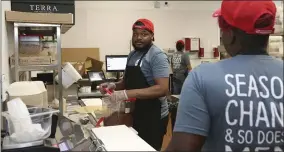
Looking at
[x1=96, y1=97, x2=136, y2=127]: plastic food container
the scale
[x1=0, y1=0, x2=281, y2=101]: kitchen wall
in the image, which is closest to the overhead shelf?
[x1=96, y1=97, x2=136, y2=127]: plastic food container

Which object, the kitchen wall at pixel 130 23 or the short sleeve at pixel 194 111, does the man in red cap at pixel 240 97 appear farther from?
the kitchen wall at pixel 130 23

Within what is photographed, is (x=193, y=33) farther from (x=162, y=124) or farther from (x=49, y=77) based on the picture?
(x=162, y=124)

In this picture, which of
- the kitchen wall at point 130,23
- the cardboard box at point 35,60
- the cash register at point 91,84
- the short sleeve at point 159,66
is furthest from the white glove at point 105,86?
the kitchen wall at point 130,23

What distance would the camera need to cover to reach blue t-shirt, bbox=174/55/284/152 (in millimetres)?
910

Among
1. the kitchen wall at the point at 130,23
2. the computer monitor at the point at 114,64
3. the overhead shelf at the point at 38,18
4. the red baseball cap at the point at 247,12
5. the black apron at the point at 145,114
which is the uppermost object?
the kitchen wall at the point at 130,23

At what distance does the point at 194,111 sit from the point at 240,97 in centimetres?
14

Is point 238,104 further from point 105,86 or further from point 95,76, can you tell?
point 95,76

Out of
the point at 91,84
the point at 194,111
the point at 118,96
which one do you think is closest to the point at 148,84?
the point at 118,96

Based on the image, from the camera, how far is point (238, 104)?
908mm

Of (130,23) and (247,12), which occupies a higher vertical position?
(130,23)

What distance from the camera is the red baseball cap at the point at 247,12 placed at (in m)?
0.92

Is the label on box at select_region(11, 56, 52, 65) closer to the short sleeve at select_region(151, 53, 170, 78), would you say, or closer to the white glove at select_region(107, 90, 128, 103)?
the white glove at select_region(107, 90, 128, 103)

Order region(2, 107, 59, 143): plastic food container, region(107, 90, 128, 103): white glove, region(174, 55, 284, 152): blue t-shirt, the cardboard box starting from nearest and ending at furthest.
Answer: region(174, 55, 284, 152): blue t-shirt < region(2, 107, 59, 143): plastic food container < region(107, 90, 128, 103): white glove < the cardboard box

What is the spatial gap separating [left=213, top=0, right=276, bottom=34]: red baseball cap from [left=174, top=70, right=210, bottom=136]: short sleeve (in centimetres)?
20
